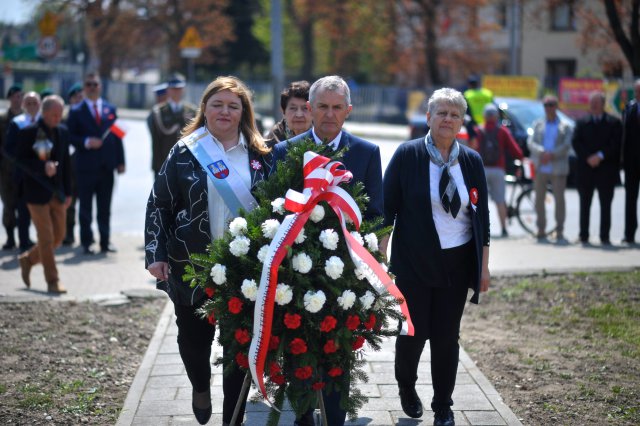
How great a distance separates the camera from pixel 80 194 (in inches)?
480

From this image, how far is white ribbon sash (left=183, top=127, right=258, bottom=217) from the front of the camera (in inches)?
202

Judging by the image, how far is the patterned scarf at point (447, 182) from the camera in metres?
5.54

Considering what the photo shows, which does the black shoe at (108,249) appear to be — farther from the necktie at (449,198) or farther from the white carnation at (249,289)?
the white carnation at (249,289)

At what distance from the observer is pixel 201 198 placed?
5164 millimetres

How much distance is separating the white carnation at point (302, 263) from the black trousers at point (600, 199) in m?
9.26

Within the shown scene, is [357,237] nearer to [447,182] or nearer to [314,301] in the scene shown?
[314,301]

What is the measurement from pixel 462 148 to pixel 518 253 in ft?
21.6

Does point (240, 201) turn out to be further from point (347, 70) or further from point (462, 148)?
point (347, 70)

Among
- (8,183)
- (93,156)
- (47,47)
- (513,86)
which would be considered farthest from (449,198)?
(513,86)

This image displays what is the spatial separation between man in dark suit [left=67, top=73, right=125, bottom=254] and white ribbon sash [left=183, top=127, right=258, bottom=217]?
716 cm

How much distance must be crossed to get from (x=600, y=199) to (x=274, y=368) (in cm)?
935

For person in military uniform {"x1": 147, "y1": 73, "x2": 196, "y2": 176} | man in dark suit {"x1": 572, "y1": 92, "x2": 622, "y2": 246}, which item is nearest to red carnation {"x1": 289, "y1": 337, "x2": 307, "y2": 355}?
person in military uniform {"x1": 147, "y1": 73, "x2": 196, "y2": 176}

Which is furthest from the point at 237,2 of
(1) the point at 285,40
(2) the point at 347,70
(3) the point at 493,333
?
(3) the point at 493,333

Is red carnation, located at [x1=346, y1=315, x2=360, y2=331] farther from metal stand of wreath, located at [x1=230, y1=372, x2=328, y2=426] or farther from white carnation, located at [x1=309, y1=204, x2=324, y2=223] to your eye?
white carnation, located at [x1=309, y1=204, x2=324, y2=223]
